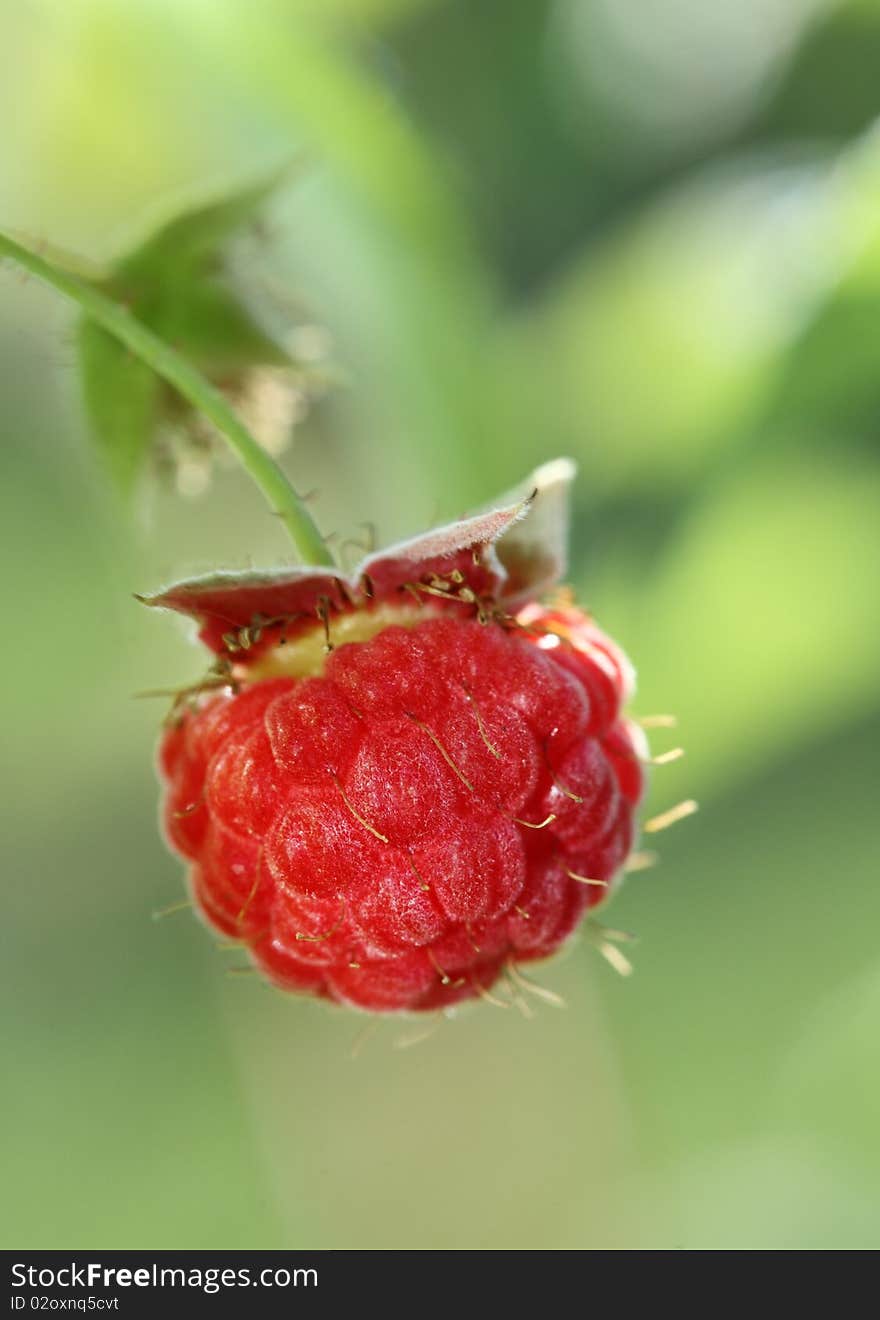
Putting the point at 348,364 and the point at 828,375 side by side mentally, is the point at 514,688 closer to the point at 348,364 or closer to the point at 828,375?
the point at 828,375

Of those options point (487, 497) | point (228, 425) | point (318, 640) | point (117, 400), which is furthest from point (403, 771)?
point (487, 497)

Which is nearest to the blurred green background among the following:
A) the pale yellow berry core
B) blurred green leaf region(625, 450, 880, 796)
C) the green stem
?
blurred green leaf region(625, 450, 880, 796)

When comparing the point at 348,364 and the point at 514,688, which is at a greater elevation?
the point at 348,364

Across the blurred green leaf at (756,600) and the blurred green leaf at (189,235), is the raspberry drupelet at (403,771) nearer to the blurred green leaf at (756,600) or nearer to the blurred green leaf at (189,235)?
the blurred green leaf at (189,235)

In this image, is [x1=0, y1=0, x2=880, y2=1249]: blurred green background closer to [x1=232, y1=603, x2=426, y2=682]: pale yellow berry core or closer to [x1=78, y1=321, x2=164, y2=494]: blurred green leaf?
[x1=78, y1=321, x2=164, y2=494]: blurred green leaf

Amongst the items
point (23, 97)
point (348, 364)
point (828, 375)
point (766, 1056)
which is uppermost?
point (23, 97)
